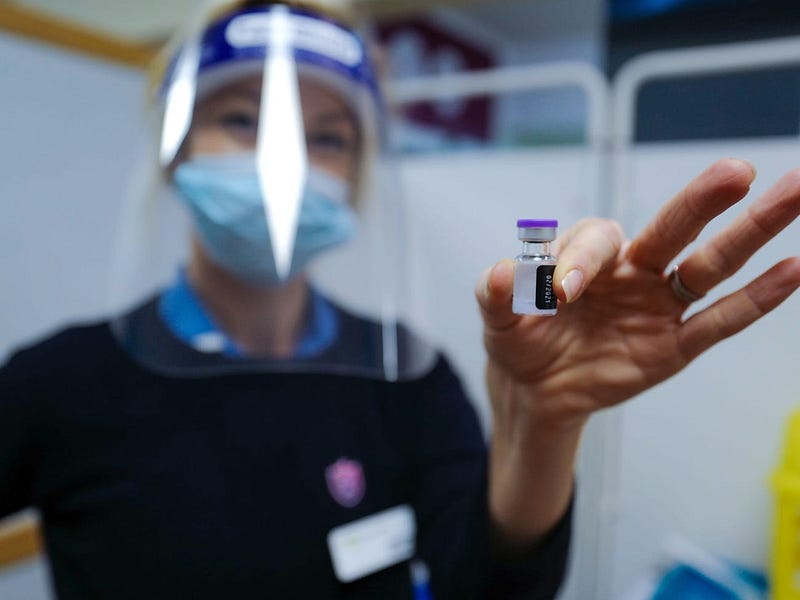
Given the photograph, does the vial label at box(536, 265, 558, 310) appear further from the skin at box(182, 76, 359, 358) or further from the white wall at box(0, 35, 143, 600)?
the white wall at box(0, 35, 143, 600)

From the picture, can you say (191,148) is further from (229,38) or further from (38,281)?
(38,281)

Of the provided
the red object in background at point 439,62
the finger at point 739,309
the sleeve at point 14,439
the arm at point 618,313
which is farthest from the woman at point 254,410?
the red object in background at point 439,62

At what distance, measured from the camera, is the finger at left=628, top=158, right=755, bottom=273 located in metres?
0.31

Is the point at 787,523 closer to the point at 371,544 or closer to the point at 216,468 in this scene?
the point at 371,544

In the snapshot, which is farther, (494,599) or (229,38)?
(229,38)

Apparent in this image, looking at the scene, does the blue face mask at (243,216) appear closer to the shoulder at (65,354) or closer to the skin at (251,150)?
the skin at (251,150)

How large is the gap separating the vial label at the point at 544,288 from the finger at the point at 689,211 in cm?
9

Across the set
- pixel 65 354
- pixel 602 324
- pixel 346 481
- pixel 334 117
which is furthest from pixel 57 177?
pixel 602 324

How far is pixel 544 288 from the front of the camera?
12.2 inches

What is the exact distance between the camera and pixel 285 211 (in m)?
0.69

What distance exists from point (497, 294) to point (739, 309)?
0.13 metres

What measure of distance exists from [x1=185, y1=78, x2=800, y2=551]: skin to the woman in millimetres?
90

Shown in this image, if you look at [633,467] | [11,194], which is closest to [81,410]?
[633,467]

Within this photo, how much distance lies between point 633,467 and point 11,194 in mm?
1423
